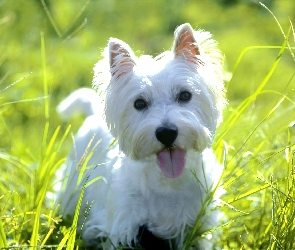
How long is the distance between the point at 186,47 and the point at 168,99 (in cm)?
37

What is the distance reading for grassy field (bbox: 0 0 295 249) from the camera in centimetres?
383

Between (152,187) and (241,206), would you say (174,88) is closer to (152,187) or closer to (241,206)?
(152,187)

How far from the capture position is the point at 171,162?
144 inches

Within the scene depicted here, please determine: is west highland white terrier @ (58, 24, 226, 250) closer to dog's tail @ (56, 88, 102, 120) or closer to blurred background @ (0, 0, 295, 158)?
dog's tail @ (56, 88, 102, 120)

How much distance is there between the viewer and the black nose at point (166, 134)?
345 centimetres

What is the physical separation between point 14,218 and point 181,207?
95 cm

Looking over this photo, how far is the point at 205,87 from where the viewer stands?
379cm

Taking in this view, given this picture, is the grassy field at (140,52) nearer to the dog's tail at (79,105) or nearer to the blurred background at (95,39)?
the blurred background at (95,39)

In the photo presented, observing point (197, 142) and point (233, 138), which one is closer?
point (197, 142)

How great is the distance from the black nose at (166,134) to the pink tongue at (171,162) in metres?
0.13

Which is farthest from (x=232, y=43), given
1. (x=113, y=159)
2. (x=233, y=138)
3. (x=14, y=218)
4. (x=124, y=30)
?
(x=14, y=218)

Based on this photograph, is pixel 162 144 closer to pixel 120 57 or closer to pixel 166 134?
pixel 166 134

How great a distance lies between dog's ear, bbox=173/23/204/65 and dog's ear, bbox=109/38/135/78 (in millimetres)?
262

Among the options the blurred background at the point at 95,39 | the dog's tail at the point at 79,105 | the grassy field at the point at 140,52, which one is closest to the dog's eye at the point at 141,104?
the grassy field at the point at 140,52
